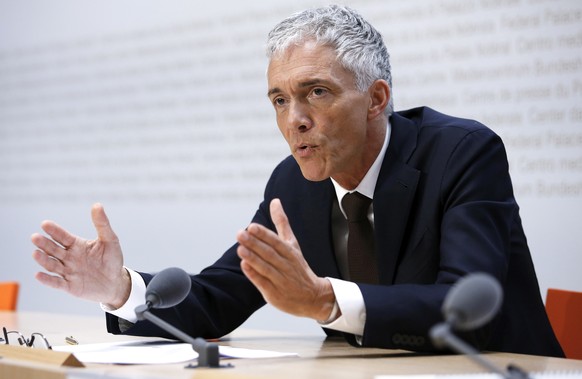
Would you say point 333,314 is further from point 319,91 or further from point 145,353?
point 319,91

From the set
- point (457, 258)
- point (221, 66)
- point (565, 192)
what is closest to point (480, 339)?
point (457, 258)

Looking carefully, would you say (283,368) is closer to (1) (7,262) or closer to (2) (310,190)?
(2) (310,190)

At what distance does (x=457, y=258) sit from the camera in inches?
82.3

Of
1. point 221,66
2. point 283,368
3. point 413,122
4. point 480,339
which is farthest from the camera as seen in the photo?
point 221,66

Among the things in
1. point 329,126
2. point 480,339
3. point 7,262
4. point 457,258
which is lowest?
point 7,262

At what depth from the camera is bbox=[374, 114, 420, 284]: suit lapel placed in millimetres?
2357

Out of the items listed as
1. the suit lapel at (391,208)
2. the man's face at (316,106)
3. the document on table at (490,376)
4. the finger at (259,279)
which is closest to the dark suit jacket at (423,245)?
the suit lapel at (391,208)

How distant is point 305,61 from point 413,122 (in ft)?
1.47

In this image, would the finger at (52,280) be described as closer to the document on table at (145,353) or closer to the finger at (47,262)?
the finger at (47,262)

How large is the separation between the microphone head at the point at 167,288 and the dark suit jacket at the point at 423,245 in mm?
420

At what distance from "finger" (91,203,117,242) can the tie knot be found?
694mm

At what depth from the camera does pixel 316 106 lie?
2.39 meters

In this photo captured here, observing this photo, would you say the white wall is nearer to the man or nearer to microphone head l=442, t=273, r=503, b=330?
the man

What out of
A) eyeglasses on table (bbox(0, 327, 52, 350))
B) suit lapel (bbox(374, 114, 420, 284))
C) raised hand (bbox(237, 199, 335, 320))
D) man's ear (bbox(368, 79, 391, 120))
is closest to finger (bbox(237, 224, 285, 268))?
raised hand (bbox(237, 199, 335, 320))
